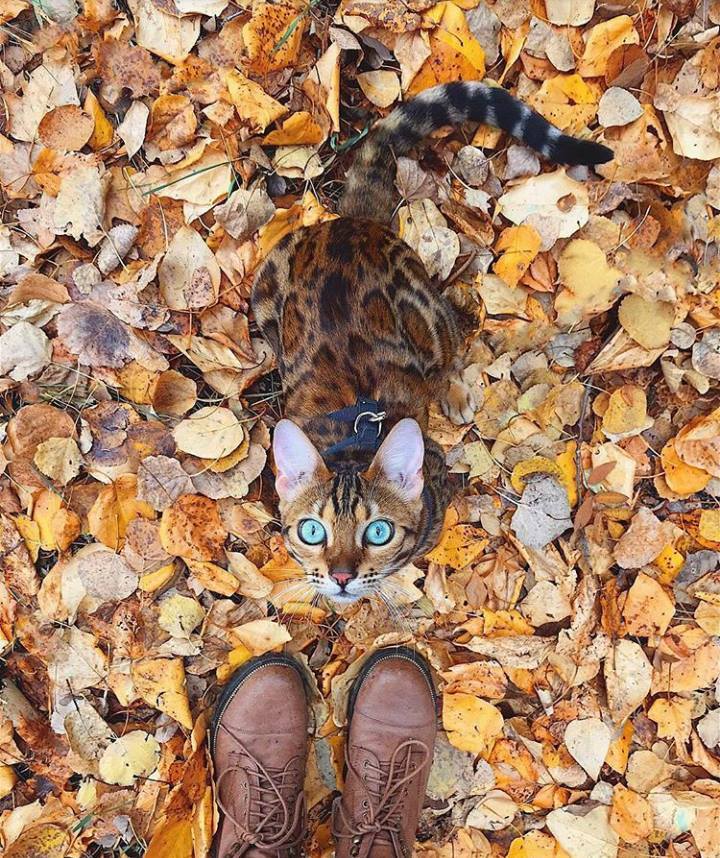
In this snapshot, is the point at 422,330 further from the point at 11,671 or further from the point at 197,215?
the point at 11,671

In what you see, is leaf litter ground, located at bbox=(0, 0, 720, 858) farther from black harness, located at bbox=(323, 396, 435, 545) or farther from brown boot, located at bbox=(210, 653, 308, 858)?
black harness, located at bbox=(323, 396, 435, 545)

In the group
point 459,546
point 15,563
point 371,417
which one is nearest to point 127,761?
point 15,563

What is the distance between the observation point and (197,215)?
204 cm

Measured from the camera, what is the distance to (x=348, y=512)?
1640 mm

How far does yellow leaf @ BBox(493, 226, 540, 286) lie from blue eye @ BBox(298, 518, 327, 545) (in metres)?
0.95

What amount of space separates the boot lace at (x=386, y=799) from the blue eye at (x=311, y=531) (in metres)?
0.84

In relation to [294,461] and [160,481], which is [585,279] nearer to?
[294,461]

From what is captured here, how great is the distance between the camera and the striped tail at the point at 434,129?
6.20 ft

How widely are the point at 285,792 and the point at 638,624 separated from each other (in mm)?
1180

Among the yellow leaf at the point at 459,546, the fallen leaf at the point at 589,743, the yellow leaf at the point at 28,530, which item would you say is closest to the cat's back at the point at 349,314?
the yellow leaf at the point at 459,546

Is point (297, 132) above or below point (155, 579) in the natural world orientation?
above

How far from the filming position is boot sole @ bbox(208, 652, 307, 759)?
82.3 inches

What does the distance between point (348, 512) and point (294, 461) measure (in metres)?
0.18

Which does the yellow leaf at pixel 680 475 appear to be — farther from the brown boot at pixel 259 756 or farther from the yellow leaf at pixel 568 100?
the brown boot at pixel 259 756
